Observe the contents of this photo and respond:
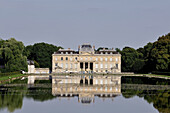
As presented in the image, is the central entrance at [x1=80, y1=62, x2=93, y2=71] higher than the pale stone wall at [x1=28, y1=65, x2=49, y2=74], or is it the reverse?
the central entrance at [x1=80, y1=62, x2=93, y2=71]

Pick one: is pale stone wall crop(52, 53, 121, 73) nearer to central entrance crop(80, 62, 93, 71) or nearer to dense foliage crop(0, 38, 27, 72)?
central entrance crop(80, 62, 93, 71)

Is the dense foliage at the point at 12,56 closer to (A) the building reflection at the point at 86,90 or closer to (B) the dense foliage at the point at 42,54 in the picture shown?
(B) the dense foliage at the point at 42,54

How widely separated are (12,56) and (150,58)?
94.9 ft

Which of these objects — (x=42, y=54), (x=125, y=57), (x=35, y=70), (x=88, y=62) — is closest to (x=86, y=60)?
(x=88, y=62)

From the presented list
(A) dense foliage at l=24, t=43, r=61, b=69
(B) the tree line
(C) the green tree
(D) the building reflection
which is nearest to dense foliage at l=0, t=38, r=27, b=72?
(B) the tree line

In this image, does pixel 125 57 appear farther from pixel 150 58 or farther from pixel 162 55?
pixel 162 55

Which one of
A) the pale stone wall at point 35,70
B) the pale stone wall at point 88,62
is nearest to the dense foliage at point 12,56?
the pale stone wall at point 35,70

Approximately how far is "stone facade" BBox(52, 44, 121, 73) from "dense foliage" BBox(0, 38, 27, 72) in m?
21.9

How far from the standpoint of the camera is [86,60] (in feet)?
262

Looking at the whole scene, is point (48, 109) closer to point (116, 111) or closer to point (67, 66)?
point (116, 111)

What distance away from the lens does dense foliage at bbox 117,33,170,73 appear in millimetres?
56750

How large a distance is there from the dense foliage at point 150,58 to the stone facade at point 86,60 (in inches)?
142

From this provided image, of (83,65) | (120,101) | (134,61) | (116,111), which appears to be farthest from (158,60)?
(116,111)

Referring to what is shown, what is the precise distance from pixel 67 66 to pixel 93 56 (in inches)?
300
